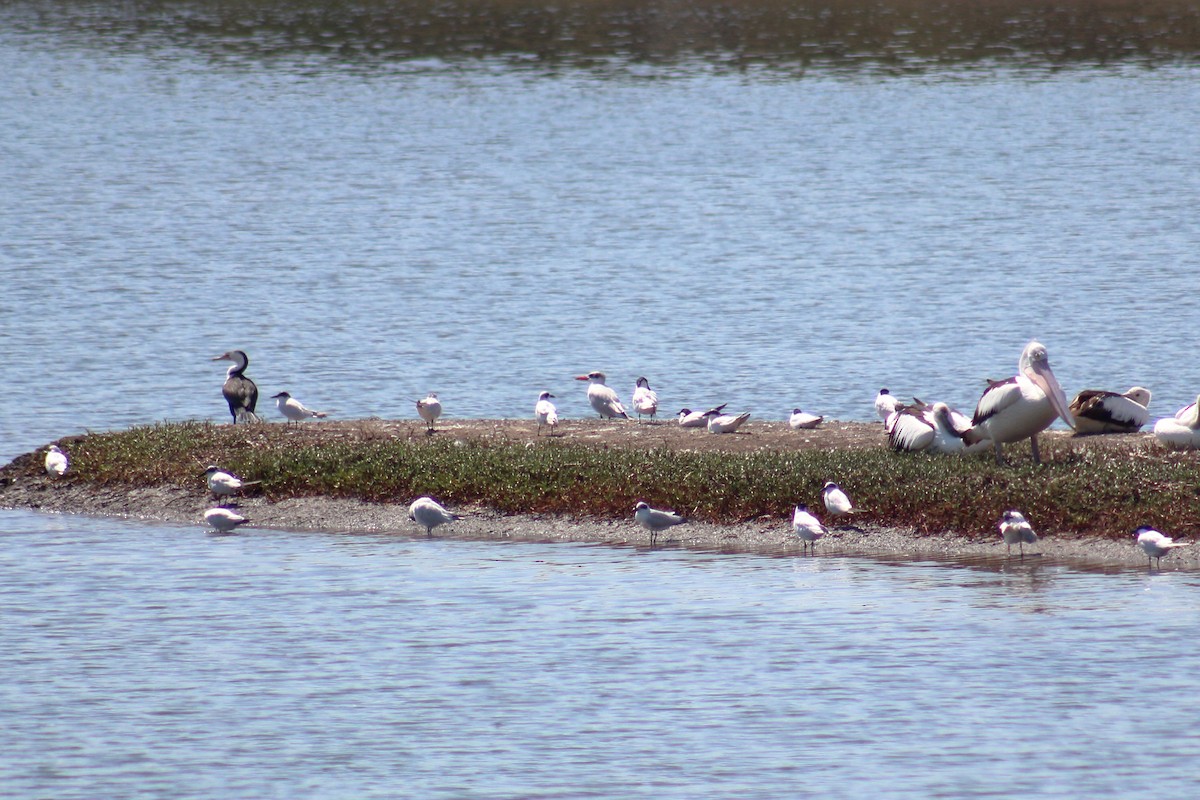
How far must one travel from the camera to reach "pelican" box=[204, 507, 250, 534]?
19094 mm

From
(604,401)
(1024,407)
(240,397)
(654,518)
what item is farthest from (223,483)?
(1024,407)

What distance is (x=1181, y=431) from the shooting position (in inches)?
730

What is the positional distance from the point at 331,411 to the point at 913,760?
16.8 m

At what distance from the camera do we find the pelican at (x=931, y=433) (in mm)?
18859

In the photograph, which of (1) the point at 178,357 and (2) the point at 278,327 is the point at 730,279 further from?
(1) the point at 178,357

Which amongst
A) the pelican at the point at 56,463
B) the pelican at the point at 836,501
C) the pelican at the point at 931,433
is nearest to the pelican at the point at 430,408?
the pelican at the point at 56,463

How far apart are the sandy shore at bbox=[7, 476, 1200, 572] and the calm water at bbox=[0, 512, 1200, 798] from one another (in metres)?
0.33

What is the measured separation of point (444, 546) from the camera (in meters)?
18.5

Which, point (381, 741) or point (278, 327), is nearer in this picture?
point (381, 741)

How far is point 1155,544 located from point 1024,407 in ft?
7.35

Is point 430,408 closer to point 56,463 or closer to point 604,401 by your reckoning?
point 604,401

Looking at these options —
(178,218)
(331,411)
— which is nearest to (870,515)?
(331,411)

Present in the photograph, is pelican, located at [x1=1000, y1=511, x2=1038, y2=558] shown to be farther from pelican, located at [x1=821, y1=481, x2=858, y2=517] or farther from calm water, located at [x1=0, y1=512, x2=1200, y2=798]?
pelican, located at [x1=821, y1=481, x2=858, y2=517]

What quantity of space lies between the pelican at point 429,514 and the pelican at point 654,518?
1.82m
